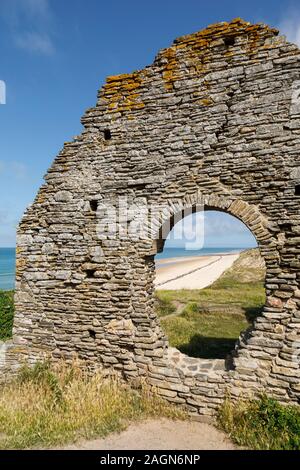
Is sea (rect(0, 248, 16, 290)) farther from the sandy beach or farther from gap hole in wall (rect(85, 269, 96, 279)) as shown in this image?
gap hole in wall (rect(85, 269, 96, 279))

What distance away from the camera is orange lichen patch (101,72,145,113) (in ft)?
21.0

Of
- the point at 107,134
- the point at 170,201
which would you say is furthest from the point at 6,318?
the point at 170,201

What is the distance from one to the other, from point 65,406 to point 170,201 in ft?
12.8

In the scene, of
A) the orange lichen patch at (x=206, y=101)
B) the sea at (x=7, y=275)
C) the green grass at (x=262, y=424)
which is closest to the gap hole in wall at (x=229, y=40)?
the orange lichen patch at (x=206, y=101)

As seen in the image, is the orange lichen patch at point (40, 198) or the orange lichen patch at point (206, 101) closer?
the orange lichen patch at point (206, 101)

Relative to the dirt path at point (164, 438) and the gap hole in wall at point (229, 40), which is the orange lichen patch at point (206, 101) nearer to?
the gap hole in wall at point (229, 40)

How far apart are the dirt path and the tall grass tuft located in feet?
0.53

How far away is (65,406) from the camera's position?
5242mm

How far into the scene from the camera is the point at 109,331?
612 centimetres

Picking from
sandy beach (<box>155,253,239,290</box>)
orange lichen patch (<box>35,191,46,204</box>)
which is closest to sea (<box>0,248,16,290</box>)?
sandy beach (<box>155,253,239,290</box>)

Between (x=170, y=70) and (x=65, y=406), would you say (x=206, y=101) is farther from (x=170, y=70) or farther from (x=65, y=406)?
(x=65, y=406)

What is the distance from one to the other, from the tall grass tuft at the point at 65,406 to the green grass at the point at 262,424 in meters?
0.82

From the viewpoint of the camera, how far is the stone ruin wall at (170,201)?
5.25 metres

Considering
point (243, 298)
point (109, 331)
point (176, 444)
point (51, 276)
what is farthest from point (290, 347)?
point (243, 298)
